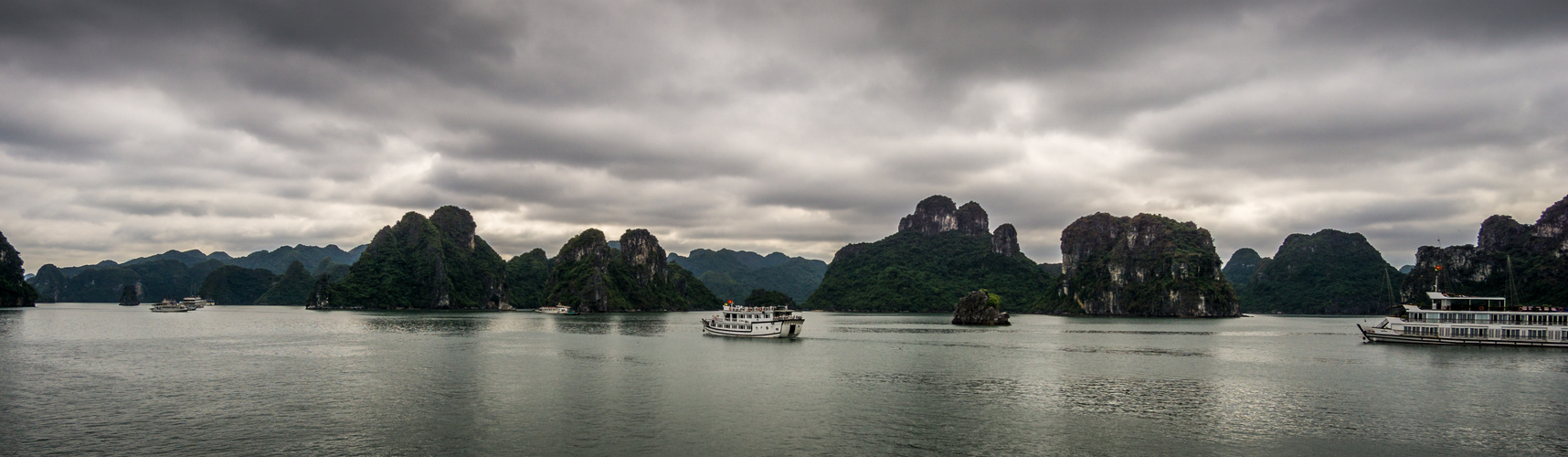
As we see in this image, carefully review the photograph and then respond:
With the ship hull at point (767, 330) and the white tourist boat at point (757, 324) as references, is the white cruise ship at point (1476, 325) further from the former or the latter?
the white tourist boat at point (757, 324)

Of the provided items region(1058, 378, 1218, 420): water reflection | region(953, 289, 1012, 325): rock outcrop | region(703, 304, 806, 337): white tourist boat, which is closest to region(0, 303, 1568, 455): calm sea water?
region(1058, 378, 1218, 420): water reflection

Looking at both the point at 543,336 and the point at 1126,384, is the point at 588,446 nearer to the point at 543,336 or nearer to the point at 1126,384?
the point at 1126,384

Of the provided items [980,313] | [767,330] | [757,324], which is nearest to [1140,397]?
[767,330]

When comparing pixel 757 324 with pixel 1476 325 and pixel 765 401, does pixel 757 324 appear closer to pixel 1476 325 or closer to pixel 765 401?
pixel 765 401

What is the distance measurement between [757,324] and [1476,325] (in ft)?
332

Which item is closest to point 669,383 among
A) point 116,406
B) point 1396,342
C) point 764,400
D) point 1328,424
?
point 764,400

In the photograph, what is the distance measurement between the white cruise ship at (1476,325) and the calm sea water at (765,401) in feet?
51.8

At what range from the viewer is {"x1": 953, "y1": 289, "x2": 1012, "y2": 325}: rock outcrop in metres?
174

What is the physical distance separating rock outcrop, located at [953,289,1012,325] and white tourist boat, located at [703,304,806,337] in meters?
69.4

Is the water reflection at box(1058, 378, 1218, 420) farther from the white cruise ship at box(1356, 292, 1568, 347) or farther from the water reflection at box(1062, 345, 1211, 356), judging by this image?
the white cruise ship at box(1356, 292, 1568, 347)

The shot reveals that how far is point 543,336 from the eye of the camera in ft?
386

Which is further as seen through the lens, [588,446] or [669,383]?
[669,383]

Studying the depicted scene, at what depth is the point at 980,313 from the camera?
175m

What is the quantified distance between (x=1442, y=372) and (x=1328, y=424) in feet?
126
